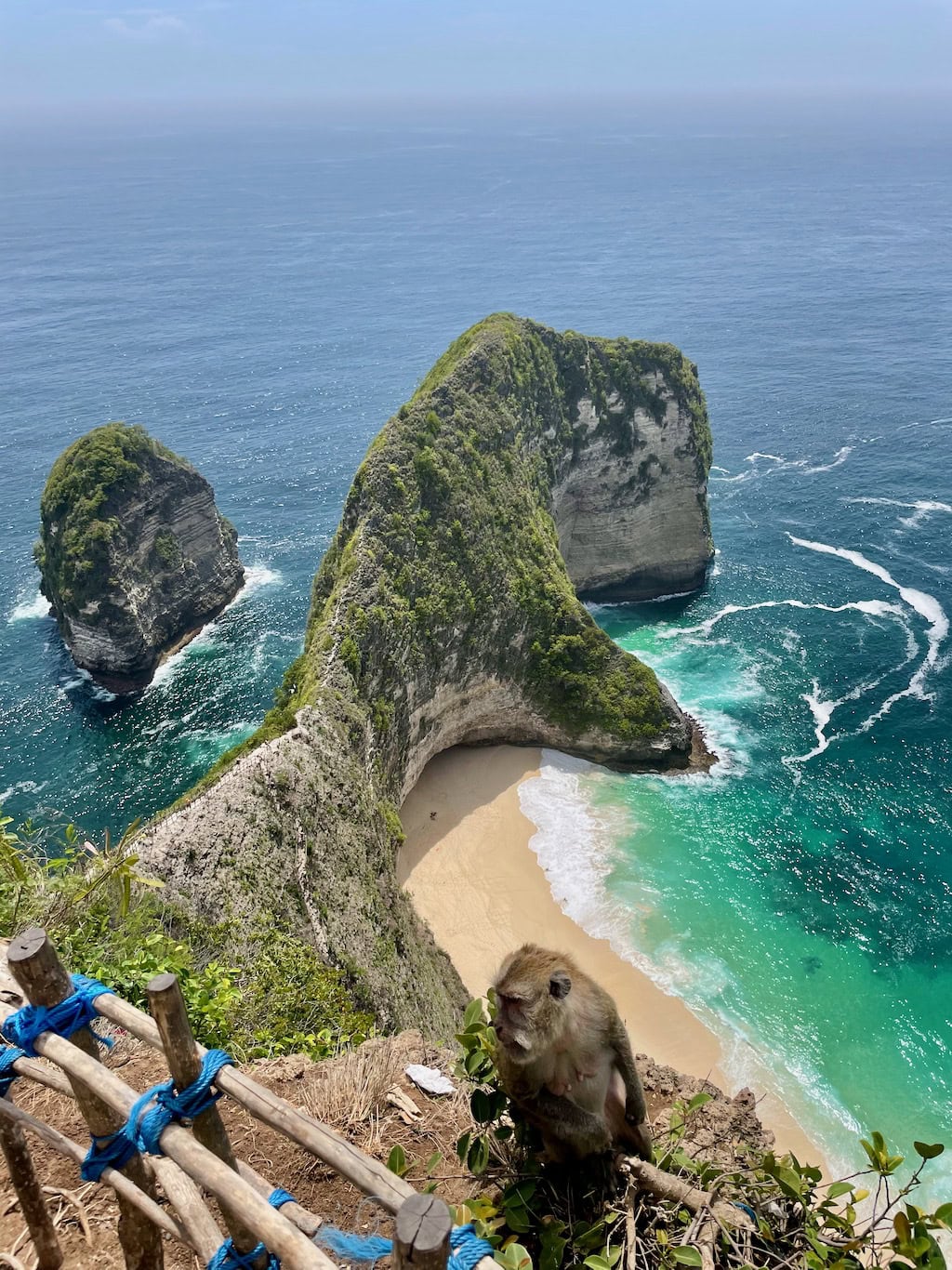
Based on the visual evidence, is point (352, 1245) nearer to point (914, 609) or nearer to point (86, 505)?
point (86, 505)

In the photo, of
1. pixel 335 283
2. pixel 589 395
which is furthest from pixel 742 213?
pixel 589 395

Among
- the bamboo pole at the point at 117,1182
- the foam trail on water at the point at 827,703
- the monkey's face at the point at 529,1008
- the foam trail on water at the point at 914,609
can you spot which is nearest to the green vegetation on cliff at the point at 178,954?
the bamboo pole at the point at 117,1182

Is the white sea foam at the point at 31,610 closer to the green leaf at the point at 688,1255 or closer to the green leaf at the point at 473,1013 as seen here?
the green leaf at the point at 473,1013

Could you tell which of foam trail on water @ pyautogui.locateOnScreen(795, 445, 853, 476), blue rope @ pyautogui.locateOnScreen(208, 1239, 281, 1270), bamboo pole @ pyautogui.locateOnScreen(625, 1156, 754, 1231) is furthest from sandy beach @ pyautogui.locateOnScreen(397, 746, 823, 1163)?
foam trail on water @ pyautogui.locateOnScreen(795, 445, 853, 476)

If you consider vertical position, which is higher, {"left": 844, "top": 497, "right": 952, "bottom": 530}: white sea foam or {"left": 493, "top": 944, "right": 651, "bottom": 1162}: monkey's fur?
{"left": 493, "top": 944, "right": 651, "bottom": 1162}: monkey's fur

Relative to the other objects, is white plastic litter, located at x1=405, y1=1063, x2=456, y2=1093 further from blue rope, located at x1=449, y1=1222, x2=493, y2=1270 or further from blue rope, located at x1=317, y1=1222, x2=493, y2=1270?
blue rope, located at x1=449, y1=1222, x2=493, y2=1270

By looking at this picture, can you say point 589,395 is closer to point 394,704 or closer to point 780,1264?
point 394,704

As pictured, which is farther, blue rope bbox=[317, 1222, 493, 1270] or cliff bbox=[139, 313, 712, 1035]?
cliff bbox=[139, 313, 712, 1035]

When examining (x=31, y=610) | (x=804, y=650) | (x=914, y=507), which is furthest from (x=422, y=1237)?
(x=914, y=507)
